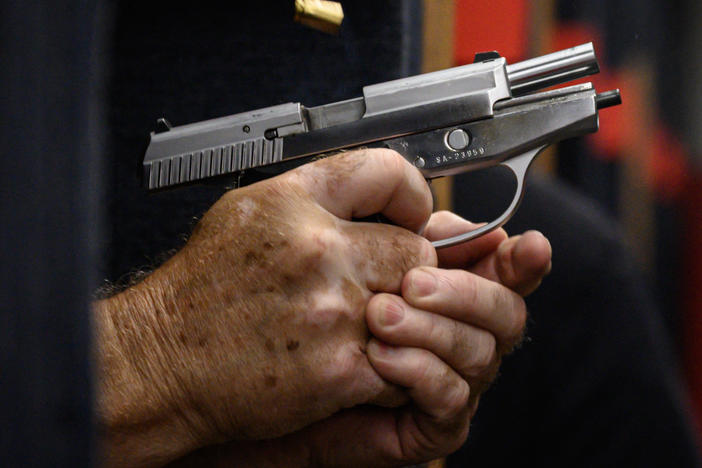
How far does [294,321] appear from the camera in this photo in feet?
1.31

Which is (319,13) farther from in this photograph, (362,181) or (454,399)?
(454,399)

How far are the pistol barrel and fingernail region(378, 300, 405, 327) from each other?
7.2 inches

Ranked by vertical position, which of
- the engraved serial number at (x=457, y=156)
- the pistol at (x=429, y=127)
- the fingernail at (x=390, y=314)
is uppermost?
the pistol at (x=429, y=127)

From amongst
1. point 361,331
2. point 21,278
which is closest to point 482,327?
point 361,331

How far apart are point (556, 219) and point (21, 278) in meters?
0.60

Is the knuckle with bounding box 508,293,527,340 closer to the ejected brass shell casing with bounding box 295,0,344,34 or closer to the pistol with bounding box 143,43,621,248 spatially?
the pistol with bounding box 143,43,621,248

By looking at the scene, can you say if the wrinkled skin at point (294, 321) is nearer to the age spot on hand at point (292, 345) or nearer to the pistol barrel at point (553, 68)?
the age spot on hand at point (292, 345)

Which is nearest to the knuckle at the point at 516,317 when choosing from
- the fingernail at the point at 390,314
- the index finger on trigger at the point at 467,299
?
the index finger on trigger at the point at 467,299

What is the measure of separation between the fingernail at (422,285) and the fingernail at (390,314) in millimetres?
19

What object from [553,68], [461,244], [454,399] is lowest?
[454,399]

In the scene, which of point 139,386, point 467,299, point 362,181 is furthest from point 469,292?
point 139,386

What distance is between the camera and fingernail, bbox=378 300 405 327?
41 cm

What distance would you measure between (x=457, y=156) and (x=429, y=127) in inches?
1.2

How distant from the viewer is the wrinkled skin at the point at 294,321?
39 cm
